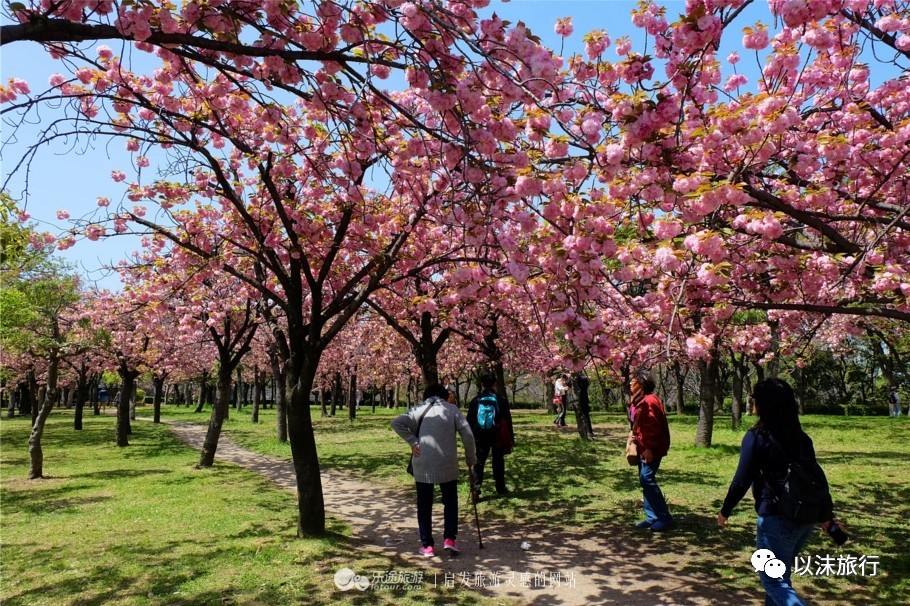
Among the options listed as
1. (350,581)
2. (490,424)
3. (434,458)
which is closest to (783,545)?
(434,458)

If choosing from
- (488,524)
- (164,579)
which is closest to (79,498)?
(164,579)

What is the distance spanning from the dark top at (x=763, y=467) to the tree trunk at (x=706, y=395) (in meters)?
8.94

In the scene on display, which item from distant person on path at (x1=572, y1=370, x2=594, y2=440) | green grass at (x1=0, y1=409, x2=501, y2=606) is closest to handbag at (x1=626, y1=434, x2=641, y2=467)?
green grass at (x1=0, y1=409, x2=501, y2=606)

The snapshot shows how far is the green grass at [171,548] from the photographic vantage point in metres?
4.65

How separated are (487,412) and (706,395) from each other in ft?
23.1

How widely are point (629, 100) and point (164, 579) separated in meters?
5.88

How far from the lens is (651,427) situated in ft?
20.3

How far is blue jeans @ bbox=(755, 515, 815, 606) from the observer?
3.42m

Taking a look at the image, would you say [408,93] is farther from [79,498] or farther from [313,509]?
[79,498]

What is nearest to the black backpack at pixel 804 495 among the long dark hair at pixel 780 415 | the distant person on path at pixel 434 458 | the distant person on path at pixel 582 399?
the long dark hair at pixel 780 415

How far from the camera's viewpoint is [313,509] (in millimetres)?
6270

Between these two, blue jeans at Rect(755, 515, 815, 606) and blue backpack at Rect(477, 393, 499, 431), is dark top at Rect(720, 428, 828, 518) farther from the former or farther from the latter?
blue backpack at Rect(477, 393, 499, 431)

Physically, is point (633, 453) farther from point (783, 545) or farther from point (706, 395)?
point (706, 395)

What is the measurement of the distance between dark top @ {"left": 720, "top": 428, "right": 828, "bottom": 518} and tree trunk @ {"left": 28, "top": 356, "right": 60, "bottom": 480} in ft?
37.8
